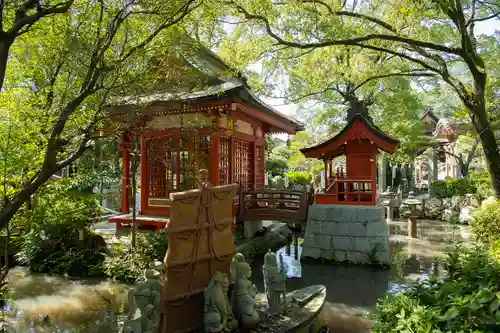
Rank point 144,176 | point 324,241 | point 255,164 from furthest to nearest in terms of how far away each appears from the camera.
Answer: point 255,164 < point 144,176 < point 324,241

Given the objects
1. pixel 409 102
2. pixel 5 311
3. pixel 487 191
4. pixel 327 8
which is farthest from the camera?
pixel 409 102

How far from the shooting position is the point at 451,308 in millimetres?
2779

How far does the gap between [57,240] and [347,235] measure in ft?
28.2

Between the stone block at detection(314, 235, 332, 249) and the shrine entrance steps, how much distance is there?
72cm

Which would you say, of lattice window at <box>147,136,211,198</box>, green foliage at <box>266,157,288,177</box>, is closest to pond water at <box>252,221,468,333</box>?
lattice window at <box>147,136,211,198</box>

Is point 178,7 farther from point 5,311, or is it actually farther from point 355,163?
point 355,163

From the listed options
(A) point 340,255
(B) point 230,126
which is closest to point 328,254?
(A) point 340,255

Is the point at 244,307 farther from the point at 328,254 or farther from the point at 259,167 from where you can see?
the point at 259,167

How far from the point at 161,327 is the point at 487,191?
→ 17.9 m

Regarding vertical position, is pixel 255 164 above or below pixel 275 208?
above

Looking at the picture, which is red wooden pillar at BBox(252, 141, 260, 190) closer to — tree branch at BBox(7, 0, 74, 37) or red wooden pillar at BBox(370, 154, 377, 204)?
red wooden pillar at BBox(370, 154, 377, 204)

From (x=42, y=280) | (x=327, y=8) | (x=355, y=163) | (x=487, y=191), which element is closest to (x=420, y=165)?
(x=487, y=191)

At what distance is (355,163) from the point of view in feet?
40.9

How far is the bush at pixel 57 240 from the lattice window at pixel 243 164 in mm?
4951
